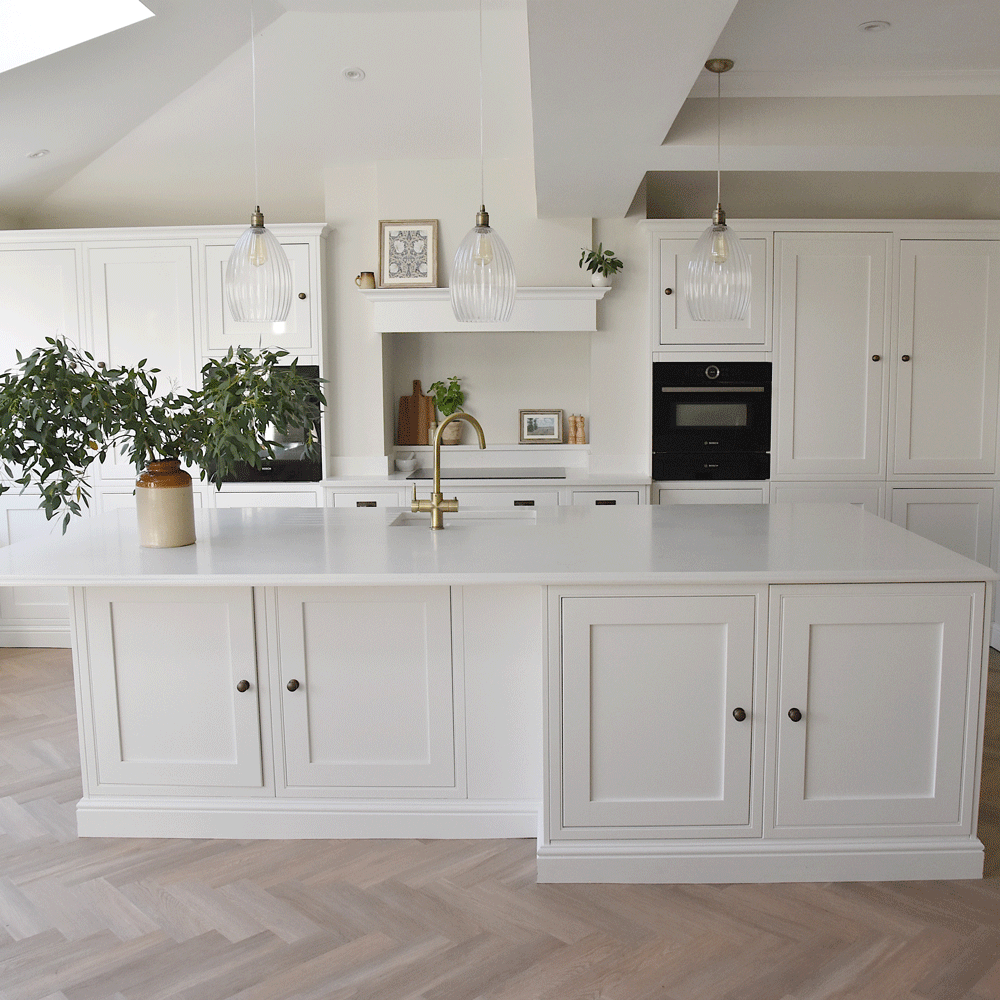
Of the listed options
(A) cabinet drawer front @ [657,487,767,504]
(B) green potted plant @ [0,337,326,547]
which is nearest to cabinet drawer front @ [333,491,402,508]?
(A) cabinet drawer front @ [657,487,767,504]

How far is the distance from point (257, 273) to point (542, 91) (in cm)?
96

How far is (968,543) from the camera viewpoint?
14.8 ft

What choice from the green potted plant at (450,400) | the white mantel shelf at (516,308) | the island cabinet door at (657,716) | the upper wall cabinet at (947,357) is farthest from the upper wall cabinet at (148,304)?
the upper wall cabinet at (947,357)

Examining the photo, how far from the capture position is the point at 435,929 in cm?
220

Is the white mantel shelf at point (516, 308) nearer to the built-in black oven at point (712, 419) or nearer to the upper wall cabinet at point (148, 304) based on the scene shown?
the built-in black oven at point (712, 419)

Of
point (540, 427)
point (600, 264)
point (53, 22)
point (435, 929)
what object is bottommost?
point (435, 929)

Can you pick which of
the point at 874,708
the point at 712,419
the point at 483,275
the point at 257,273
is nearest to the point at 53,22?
the point at 257,273

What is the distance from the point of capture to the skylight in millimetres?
2982

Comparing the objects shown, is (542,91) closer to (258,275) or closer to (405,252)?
(258,275)

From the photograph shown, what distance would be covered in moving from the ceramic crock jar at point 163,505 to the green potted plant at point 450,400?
7.73 feet

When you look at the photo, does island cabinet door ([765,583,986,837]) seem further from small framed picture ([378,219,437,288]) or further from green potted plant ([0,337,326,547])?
small framed picture ([378,219,437,288])

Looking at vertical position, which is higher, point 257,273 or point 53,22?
point 53,22

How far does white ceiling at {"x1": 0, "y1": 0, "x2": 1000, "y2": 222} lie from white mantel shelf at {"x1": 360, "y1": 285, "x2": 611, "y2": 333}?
1.30 feet

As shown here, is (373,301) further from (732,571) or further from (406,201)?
(732,571)
